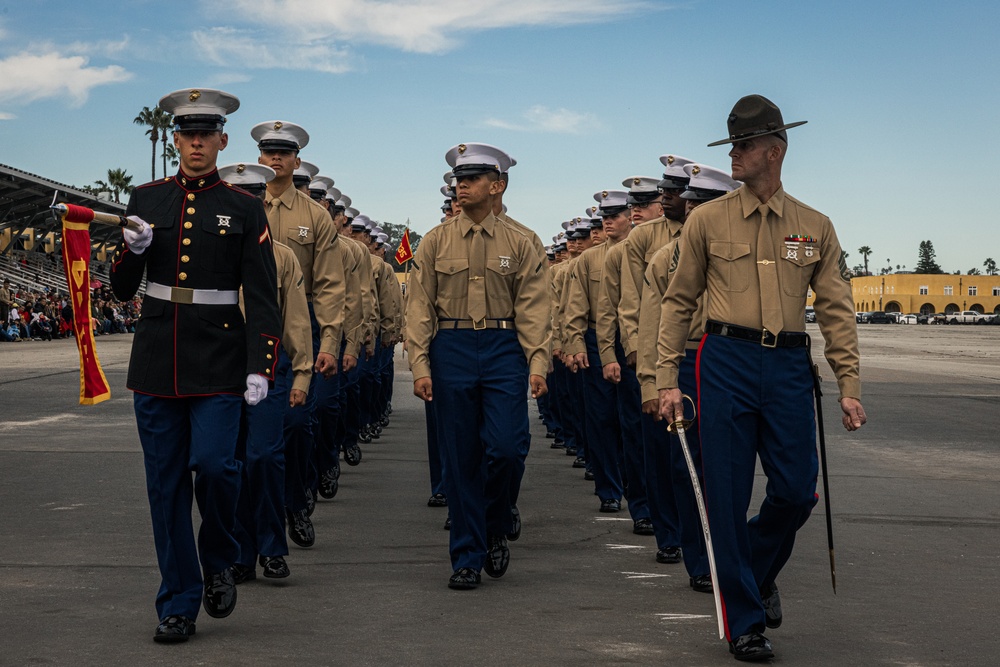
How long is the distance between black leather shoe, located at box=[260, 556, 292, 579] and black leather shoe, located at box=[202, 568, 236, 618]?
1.18 m

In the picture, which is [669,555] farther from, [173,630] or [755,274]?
[173,630]

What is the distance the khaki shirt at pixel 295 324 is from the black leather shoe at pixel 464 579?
129 centimetres

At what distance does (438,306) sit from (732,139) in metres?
2.24

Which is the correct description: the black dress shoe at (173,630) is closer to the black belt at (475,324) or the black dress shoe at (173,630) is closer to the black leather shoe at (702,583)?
the black belt at (475,324)

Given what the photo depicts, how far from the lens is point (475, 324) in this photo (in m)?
7.26

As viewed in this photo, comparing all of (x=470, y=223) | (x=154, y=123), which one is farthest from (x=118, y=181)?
(x=470, y=223)

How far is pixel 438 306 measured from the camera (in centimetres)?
740

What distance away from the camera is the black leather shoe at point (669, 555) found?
300 inches

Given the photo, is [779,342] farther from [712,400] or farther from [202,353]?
[202,353]

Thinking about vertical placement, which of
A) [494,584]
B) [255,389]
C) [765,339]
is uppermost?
[765,339]

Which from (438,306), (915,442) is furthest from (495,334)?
(915,442)

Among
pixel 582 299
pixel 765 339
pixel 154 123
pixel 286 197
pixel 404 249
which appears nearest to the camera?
pixel 765 339

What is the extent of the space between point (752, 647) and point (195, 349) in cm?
258

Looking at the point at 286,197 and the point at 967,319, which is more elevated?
the point at 286,197
